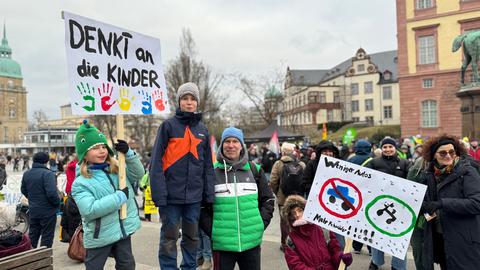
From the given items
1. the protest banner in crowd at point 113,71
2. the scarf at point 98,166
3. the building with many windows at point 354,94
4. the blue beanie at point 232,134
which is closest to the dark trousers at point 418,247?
the blue beanie at point 232,134

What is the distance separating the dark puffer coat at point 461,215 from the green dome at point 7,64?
409ft

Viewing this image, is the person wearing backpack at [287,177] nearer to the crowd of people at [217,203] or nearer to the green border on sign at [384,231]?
the crowd of people at [217,203]

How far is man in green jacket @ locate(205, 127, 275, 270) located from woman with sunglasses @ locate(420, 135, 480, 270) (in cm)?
169

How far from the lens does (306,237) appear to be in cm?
375

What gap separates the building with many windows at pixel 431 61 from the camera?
1441 inches

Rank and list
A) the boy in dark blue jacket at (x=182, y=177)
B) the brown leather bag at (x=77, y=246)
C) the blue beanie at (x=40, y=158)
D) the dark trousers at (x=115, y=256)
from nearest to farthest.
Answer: the dark trousers at (x=115, y=256)
the boy in dark blue jacket at (x=182, y=177)
the brown leather bag at (x=77, y=246)
the blue beanie at (x=40, y=158)

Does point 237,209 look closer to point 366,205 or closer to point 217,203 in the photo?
point 217,203

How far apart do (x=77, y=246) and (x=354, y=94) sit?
2827 inches

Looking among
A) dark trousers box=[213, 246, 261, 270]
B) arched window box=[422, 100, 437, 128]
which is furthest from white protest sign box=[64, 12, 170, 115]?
Answer: arched window box=[422, 100, 437, 128]

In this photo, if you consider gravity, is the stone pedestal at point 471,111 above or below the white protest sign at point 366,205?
above

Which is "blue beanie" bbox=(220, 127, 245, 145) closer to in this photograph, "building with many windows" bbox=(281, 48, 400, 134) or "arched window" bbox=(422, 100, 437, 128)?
"arched window" bbox=(422, 100, 437, 128)

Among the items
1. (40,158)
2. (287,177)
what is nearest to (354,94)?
(287,177)

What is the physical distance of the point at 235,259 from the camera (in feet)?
12.5

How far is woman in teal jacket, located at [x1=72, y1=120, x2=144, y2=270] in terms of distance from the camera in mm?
3557
